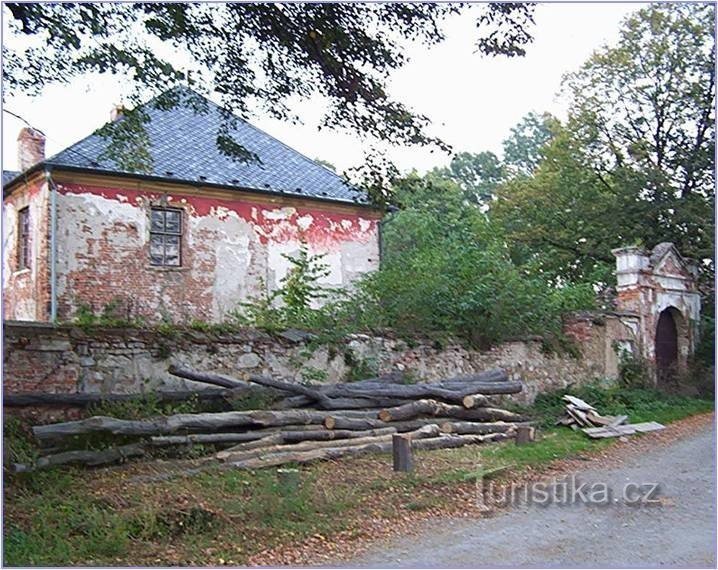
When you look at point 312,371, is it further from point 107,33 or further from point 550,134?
point 550,134

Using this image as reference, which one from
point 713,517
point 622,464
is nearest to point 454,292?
point 622,464

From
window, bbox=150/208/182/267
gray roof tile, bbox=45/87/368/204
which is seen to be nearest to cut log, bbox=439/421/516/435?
gray roof tile, bbox=45/87/368/204

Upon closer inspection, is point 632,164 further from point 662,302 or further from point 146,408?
point 146,408

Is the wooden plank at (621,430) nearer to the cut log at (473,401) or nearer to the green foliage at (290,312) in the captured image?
the cut log at (473,401)

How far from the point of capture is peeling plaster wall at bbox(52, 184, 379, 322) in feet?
50.7

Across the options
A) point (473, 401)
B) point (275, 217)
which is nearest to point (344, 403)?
point (473, 401)

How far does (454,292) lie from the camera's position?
44.6 feet

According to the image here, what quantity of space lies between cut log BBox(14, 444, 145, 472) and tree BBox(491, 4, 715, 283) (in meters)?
12.4

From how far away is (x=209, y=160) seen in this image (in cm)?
1741

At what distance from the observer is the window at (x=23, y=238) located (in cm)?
1617

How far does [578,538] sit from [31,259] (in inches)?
524

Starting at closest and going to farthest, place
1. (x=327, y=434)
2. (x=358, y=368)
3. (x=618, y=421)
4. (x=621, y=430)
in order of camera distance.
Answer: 1. (x=327, y=434)
2. (x=621, y=430)
3. (x=358, y=368)
4. (x=618, y=421)

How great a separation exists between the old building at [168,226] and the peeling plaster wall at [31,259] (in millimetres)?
28

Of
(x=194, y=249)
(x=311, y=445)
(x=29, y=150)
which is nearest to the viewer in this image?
(x=311, y=445)
